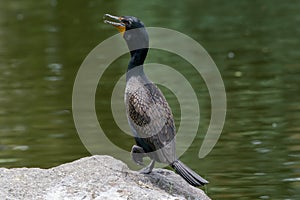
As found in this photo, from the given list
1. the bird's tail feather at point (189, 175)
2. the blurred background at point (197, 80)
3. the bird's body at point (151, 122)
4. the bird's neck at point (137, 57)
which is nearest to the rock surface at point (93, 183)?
the bird's tail feather at point (189, 175)

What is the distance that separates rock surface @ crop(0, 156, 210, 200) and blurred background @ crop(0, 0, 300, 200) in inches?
80.8

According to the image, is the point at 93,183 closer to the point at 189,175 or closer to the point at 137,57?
the point at 189,175

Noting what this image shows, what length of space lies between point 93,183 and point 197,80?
9.37 meters

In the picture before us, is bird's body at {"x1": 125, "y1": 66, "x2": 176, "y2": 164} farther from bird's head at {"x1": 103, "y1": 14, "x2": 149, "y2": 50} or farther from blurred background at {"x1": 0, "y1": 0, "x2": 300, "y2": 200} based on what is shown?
blurred background at {"x1": 0, "y1": 0, "x2": 300, "y2": 200}

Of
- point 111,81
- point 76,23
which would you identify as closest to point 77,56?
point 111,81

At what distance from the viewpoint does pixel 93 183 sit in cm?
795

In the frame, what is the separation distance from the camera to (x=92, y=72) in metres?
19.2

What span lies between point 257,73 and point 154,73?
2197mm

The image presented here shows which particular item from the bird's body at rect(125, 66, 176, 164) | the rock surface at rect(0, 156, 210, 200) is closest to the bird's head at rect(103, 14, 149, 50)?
the bird's body at rect(125, 66, 176, 164)

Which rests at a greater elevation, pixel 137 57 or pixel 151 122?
pixel 137 57

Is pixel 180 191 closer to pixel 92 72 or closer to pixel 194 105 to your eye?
pixel 194 105

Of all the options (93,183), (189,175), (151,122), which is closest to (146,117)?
(151,122)

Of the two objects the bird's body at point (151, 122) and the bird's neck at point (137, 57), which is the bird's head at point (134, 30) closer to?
the bird's neck at point (137, 57)

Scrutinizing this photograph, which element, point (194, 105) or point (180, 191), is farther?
point (194, 105)
